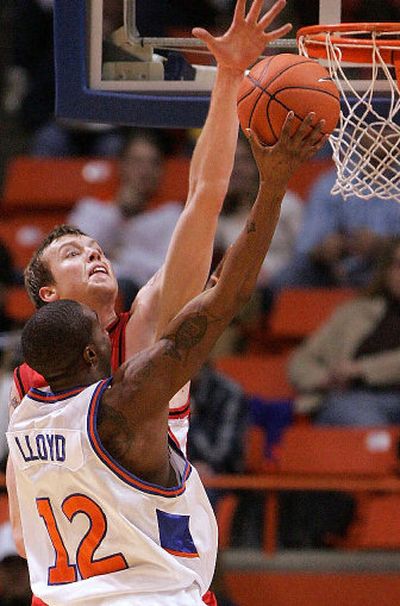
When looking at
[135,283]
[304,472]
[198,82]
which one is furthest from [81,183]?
[198,82]

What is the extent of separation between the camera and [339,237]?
7.18m

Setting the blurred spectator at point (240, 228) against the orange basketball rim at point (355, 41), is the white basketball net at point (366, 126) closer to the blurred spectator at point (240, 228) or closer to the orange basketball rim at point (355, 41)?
the orange basketball rim at point (355, 41)

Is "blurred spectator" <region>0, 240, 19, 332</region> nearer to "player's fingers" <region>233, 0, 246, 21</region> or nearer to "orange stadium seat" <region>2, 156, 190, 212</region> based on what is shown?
"orange stadium seat" <region>2, 156, 190, 212</region>

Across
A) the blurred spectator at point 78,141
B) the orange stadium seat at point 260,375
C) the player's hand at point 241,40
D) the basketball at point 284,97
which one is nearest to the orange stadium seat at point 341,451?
the orange stadium seat at point 260,375

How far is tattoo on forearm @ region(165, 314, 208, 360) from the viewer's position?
2881 mm

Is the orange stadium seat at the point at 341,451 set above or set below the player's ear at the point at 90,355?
below

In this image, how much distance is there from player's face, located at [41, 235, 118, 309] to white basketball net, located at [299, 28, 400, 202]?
0.75 m

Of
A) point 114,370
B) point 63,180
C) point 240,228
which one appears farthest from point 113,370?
point 63,180

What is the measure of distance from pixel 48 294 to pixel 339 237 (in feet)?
12.7

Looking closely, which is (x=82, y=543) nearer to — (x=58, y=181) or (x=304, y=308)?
(x=304, y=308)

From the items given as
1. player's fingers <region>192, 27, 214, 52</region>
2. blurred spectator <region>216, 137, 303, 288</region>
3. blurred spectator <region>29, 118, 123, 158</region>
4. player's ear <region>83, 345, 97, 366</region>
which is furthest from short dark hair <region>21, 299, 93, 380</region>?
blurred spectator <region>29, 118, 123, 158</region>

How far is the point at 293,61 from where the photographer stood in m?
3.11

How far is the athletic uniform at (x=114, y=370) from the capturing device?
11.3 feet

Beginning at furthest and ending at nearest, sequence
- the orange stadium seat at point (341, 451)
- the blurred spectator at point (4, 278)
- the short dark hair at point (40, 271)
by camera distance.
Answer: the blurred spectator at point (4, 278) < the orange stadium seat at point (341, 451) < the short dark hair at point (40, 271)
